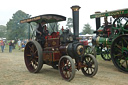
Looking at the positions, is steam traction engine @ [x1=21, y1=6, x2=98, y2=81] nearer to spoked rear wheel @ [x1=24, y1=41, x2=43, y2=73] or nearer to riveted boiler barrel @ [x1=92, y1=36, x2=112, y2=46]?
spoked rear wheel @ [x1=24, y1=41, x2=43, y2=73]

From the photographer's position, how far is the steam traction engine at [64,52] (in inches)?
179

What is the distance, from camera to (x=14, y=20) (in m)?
43.4

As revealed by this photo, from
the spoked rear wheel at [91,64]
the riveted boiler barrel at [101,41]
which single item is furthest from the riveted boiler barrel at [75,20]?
the riveted boiler barrel at [101,41]

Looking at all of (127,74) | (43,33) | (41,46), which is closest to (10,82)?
(41,46)

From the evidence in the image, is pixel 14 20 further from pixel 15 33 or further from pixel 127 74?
pixel 127 74

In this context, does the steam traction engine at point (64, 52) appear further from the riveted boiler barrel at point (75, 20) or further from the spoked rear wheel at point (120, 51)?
the spoked rear wheel at point (120, 51)

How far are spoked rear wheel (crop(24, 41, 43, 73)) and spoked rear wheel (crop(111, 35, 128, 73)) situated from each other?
286 centimetres

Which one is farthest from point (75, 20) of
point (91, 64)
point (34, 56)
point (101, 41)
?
point (101, 41)

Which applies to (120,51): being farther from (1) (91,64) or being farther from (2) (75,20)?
(2) (75,20)

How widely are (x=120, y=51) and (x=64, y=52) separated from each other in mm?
2311

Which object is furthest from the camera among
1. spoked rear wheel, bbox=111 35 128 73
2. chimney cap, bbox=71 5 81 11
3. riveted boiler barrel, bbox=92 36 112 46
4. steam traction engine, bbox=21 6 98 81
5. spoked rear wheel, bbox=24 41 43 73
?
riveted boiler barrel, bbox=92 36 112 46

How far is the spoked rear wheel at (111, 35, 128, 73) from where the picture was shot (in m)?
5.64

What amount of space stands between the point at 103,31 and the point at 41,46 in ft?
11.1

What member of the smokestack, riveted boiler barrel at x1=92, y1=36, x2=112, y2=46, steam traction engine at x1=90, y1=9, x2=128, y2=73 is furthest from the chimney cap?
riveted boiler barrel at x1=92, y1=36, x2=112, y2=46
